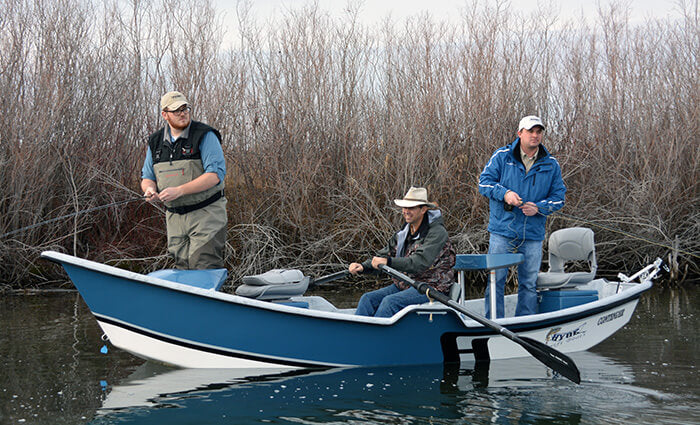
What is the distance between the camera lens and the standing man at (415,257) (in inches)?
225

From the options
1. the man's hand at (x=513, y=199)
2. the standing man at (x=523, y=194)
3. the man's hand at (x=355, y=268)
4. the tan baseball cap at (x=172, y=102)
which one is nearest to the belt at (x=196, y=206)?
the tan baseball cap at (x=172, y=102)

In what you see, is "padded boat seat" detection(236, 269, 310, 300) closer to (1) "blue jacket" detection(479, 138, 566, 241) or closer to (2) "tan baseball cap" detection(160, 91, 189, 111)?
(2) "tan baseball cap" detection(160, 91, 189, 111)

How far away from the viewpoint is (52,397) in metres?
5.08

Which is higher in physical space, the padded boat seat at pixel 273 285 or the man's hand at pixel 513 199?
the man's hand at pixel 513 199

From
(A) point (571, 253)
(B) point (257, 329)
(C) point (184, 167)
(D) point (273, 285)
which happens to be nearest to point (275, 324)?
(B) point (257, 329)

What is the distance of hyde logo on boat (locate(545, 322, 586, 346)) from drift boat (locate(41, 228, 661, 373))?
0.01 m

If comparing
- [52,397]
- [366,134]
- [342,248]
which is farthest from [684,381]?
[366,134]

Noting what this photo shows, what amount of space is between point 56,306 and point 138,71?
14.0 feet

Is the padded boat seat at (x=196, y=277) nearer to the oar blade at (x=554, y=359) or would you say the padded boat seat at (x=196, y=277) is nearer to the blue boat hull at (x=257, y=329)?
the blue boat hull at (x=257, y=329)

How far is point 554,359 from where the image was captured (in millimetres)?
5574

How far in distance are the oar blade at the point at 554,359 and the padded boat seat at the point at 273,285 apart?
5.69 feet

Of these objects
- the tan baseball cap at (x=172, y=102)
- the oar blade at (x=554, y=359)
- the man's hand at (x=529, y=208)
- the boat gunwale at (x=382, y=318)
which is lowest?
the oar blade at (x=554, y=359)

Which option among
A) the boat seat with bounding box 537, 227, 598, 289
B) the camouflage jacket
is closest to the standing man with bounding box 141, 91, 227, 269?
the camouflage jacket

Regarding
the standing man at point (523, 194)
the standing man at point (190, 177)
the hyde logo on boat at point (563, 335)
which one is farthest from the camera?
the hyde logo on boat at point (563, 335)
